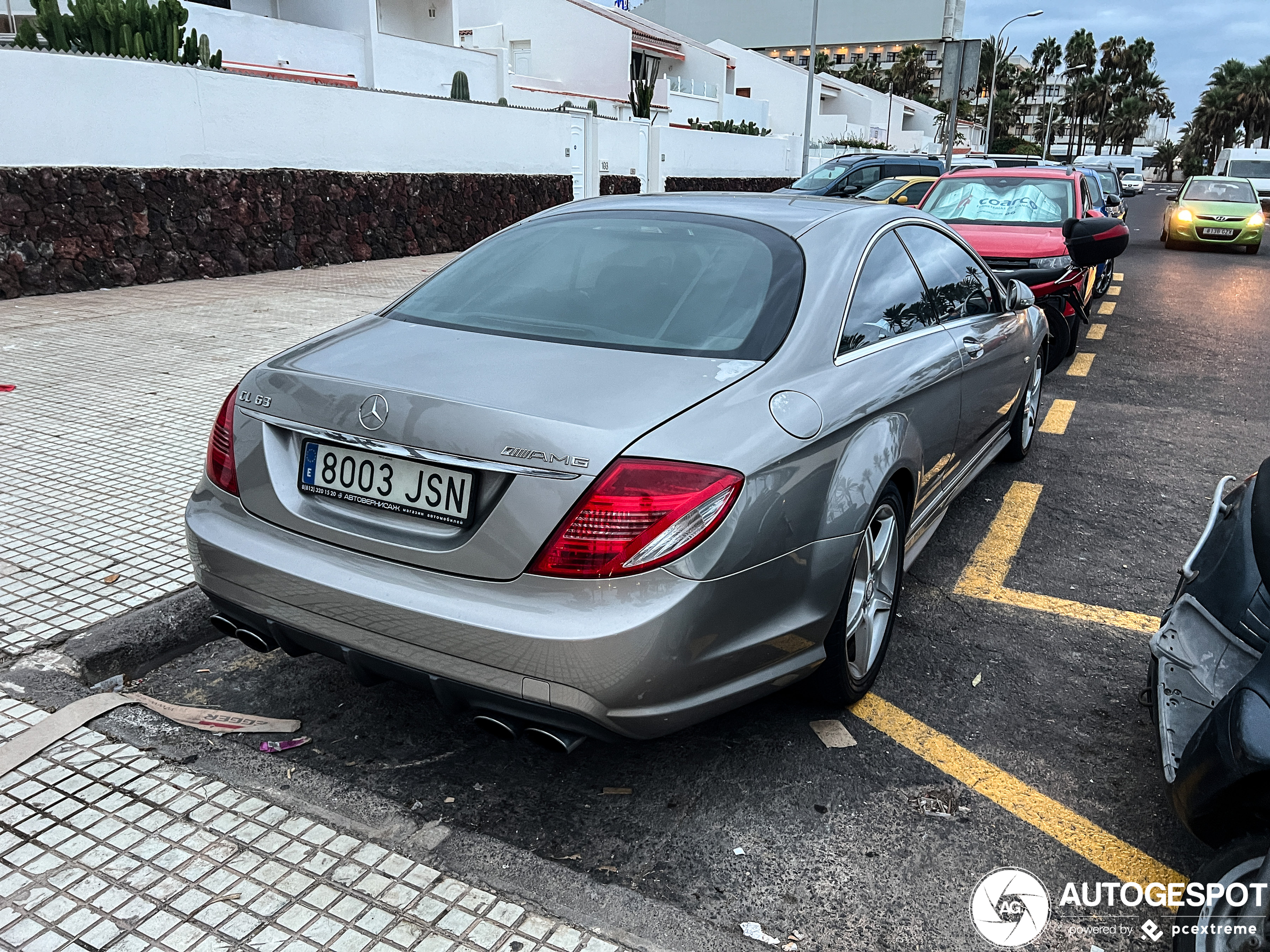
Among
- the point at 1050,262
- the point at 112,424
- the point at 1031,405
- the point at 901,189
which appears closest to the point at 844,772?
the point at 1031,405

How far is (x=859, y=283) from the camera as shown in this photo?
3.17 m

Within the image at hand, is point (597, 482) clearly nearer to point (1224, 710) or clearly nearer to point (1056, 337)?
point (1224, 710)

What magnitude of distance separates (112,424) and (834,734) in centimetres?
462

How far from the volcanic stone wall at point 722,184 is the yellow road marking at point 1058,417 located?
16639mm

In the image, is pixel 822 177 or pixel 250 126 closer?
pixel 250 126

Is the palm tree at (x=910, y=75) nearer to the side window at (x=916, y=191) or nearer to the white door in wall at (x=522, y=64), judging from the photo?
the white door in wall at (x=522, y=64)

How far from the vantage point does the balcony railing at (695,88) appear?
1527 inches

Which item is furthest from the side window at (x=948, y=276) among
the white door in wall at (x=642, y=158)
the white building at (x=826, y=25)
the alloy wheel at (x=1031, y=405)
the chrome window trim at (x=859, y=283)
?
the white building at (x=826, y=25)

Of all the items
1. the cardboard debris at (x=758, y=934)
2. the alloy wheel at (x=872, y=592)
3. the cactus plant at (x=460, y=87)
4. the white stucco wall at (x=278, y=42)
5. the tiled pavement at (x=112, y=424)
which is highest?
the white stucco wall at (x=278, y=42)

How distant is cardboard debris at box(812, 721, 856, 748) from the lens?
9.64ft

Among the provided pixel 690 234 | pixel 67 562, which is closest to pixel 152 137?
pixel 67 562

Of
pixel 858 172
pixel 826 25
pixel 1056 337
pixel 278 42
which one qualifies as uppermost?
pixel 826 25

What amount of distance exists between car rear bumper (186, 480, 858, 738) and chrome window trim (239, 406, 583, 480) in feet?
0.77

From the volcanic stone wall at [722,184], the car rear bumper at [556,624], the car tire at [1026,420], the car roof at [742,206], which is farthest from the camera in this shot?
the volcanic stone wall at [722,184]
